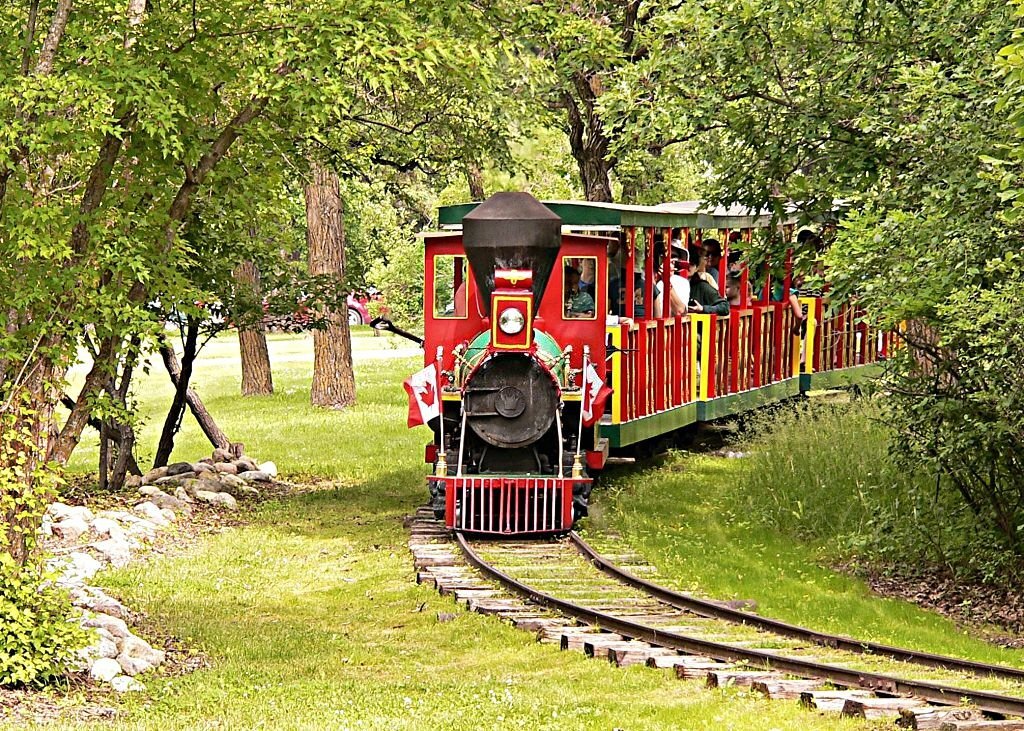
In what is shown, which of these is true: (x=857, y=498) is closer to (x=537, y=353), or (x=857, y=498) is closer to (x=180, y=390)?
(x=537, y=353)

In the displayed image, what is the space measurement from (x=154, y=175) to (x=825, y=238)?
821 centimetres

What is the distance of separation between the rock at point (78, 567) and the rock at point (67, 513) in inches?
49.4

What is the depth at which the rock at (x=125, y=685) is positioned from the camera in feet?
29.7

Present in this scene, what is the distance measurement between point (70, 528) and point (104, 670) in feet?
17.6

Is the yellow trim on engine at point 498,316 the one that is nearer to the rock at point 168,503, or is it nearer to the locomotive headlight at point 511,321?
the locomotive headlight at point 511,321

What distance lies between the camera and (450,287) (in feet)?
51.7

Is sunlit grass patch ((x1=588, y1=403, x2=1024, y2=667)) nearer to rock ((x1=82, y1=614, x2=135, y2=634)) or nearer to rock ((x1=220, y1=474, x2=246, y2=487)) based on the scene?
rock ((x1=220, y1=474, x2=246, y2=487))

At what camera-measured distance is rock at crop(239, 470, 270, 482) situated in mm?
19389

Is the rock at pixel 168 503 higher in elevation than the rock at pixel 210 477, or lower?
lower

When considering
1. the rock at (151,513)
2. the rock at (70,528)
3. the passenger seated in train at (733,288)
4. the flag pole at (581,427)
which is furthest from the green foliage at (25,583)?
the passenger seated in train at (733,288)

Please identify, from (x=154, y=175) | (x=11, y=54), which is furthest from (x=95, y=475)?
(x=11, y=54)

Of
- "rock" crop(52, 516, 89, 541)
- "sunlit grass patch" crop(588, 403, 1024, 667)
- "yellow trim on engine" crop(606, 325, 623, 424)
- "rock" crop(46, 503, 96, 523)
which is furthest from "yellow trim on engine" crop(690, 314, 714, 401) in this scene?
"rock" crop(52, 516, 89, 541)

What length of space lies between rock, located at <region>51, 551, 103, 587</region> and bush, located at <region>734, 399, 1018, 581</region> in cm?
653

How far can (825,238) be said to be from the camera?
16531 millimetres
